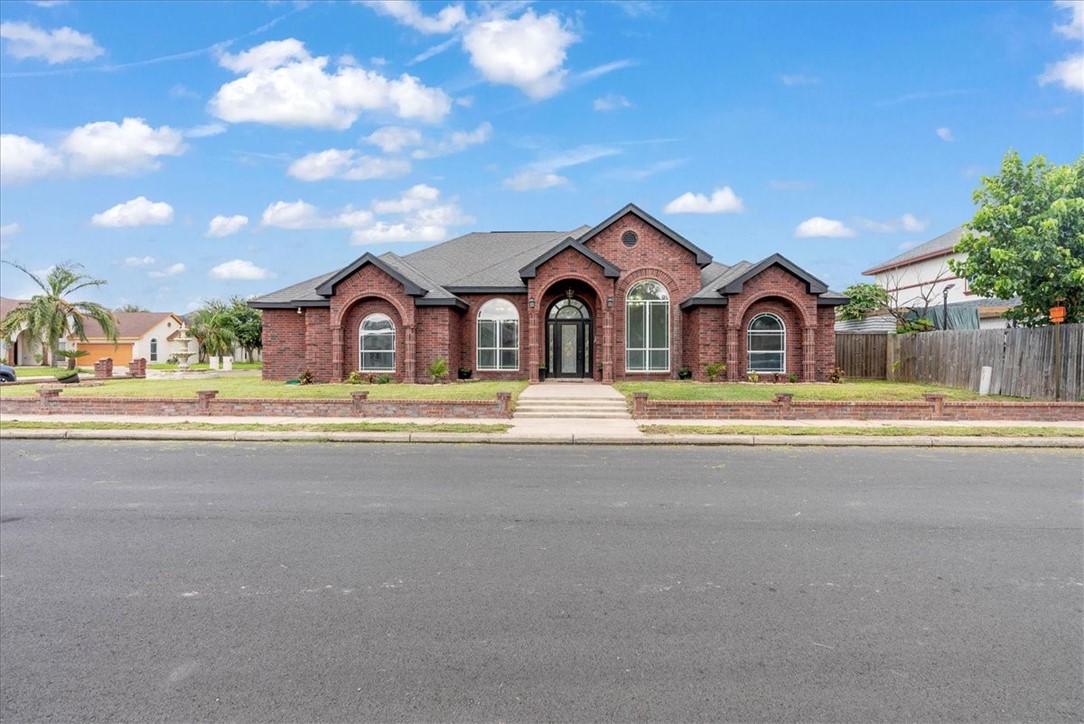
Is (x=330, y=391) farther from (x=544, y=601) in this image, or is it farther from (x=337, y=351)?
(x=544, y=601)

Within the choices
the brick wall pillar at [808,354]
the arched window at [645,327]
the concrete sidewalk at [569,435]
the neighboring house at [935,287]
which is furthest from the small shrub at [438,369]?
the neighboring house at [935,287]

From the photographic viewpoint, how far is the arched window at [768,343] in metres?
23.5

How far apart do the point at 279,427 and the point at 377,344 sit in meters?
10.0

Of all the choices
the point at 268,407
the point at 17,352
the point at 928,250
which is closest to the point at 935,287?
the point at 928,250

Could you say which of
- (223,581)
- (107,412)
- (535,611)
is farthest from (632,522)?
(107,412)

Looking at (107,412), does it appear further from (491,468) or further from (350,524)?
(350,524)

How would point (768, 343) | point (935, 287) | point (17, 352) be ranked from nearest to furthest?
point (768, 343) < point (935, 287) < point (17, 352)

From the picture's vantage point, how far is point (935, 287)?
38.4 meters

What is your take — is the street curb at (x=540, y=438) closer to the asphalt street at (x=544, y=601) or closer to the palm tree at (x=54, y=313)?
the asphalt street at (x=544, y=601)

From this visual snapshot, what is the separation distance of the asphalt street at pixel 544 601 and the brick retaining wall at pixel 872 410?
656cm

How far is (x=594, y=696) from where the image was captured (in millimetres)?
3348

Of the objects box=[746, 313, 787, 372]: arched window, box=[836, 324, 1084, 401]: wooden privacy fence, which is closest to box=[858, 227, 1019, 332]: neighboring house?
box=[836, 324, 1084, 401]: wooden privacy fence

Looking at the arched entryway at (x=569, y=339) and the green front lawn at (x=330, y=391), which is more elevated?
the arched entryway at (x=569, y=339)

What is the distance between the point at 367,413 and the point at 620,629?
1210cm
